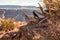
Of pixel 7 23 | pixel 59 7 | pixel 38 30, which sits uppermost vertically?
pixel 59 7

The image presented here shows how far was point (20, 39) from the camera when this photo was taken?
11.8 m

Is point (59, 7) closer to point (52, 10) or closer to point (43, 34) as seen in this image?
point (52, 10)

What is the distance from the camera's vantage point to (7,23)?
51.4 ft

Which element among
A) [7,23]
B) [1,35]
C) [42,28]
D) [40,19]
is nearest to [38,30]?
[42,28]

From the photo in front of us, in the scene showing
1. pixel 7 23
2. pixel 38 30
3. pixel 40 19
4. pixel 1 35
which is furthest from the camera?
pixel 7 23

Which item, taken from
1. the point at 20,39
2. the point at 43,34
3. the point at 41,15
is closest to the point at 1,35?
the point at 20,39

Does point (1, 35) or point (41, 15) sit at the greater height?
point (41, 15)

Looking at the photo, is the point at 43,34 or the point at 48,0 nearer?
the point at 43,34

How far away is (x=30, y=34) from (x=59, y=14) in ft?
4.39

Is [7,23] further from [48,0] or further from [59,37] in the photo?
[59,37]

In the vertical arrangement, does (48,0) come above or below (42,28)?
above

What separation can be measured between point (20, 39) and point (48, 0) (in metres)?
2.00

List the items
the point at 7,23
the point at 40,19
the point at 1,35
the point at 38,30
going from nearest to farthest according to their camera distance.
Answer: the point at 38,30, the point at 40,19, the point at 1,35, the point at 7,23

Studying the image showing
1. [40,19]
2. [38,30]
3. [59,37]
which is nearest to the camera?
[59,37]
